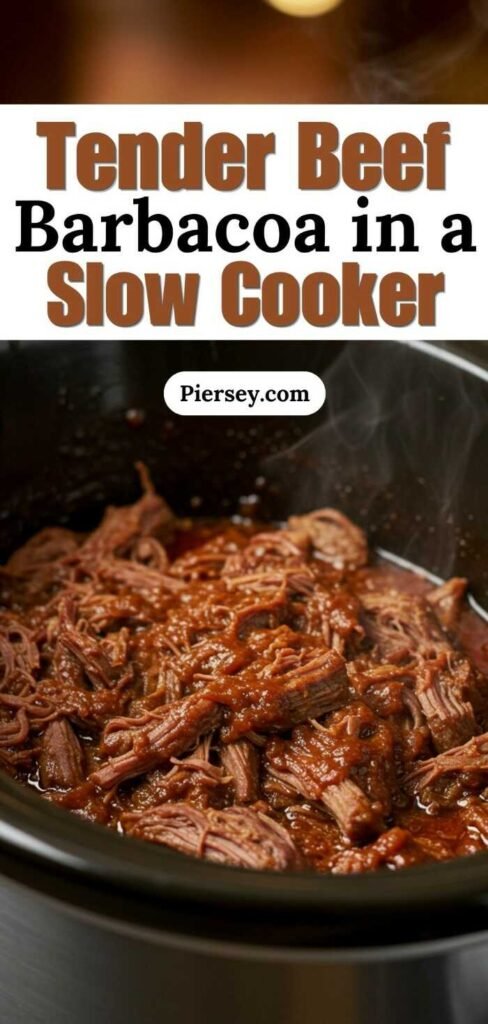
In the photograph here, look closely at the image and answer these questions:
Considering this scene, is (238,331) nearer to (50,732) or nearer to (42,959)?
(50,732)

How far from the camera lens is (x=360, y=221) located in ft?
7.78

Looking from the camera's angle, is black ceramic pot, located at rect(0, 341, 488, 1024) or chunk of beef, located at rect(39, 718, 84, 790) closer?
black ceramic pot, located at rect(0, 341, 488, 1024)

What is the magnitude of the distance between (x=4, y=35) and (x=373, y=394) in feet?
3.93

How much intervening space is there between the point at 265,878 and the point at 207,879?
0.25 ft

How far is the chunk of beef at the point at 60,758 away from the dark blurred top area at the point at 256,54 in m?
1.24

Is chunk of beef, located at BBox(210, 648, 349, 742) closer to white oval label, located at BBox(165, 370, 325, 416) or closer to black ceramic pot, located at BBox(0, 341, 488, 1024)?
black ceramic pot, located at BBox(0, 341, 488, 1024)

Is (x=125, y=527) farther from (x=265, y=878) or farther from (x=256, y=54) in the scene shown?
(x=265, y=878)

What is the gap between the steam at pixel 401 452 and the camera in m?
2.75

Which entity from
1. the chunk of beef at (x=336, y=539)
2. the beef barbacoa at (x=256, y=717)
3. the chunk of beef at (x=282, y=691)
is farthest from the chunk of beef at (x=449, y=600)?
the chunk of beef at (x=282, y=691)

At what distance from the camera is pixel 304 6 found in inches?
109

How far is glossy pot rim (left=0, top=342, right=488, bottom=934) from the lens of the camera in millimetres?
1522

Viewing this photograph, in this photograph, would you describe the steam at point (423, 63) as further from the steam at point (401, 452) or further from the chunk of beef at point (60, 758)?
the chunk of beef at point (60, 758)

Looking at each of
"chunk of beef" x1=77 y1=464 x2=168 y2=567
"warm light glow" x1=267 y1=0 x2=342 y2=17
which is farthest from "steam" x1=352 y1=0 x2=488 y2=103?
"chunk of beef" x1=77 y1=464 x2=168 y2=567

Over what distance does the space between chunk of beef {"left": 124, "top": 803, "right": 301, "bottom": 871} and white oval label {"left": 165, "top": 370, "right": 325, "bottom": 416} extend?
871 millimetres
